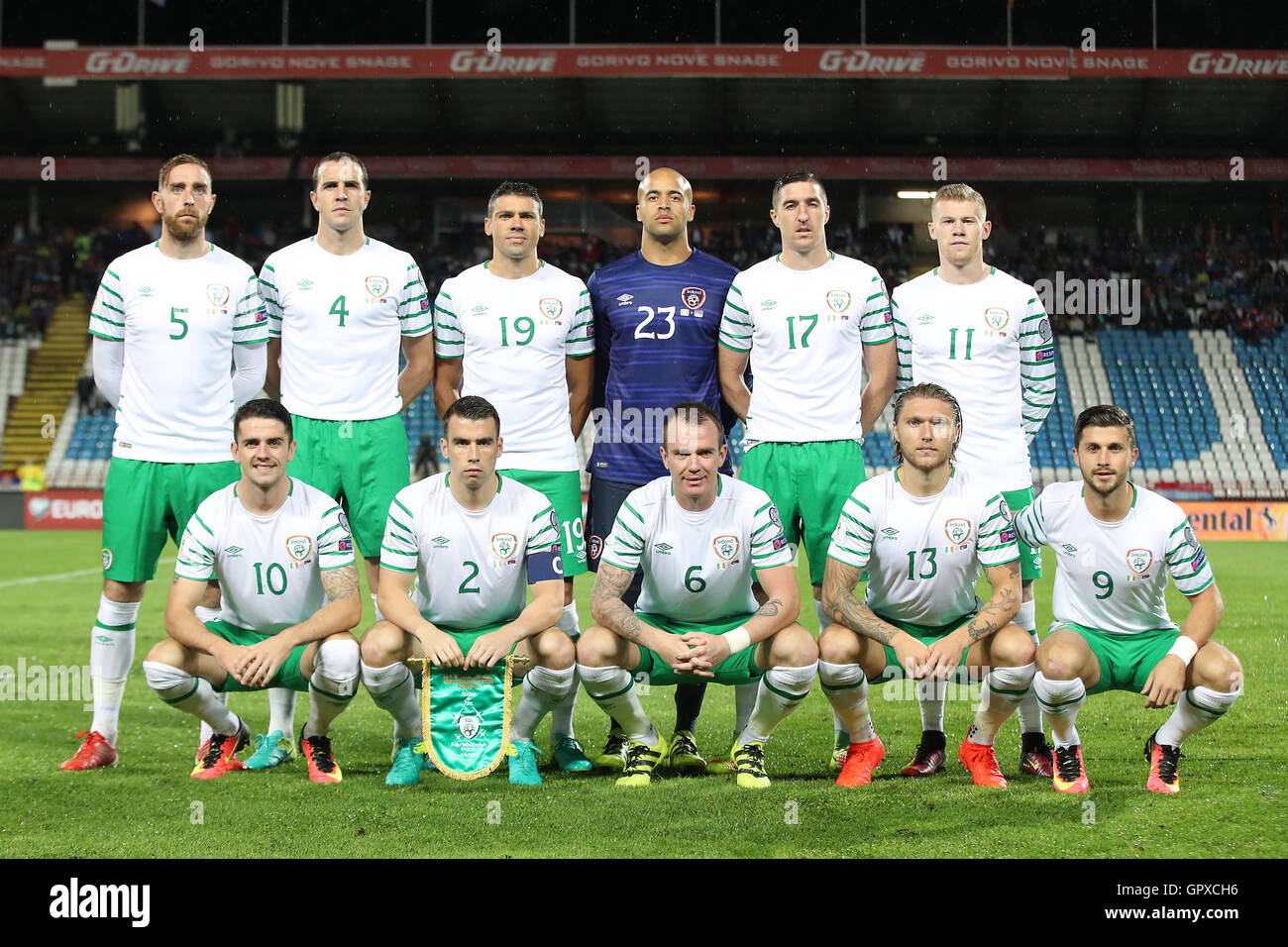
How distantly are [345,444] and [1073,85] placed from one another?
68.1ft

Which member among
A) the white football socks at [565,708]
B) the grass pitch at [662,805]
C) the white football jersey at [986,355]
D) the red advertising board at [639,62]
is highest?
the red advertising board at [639,62]

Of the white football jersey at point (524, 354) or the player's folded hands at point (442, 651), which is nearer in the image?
the player's folded hands at point (442, 651)

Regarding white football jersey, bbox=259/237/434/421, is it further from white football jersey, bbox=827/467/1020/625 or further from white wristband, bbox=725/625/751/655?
white football jersey, bbox=827/467/1020/625

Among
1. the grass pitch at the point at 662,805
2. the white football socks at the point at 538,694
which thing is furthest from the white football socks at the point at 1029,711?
the white football socks at the point at 538,694

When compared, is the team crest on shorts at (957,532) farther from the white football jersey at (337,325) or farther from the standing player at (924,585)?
the white football jersey at (337,325)

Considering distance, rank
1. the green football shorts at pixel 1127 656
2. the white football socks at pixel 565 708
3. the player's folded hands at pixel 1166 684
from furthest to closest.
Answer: the white football socks at pixel 565 708, the green football shorts at pixel 1127 656, the player's folded hands at pixel 1166 684

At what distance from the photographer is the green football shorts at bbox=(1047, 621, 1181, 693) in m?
4.47

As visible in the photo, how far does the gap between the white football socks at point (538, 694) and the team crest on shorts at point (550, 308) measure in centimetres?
146

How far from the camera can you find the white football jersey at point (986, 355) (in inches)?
200

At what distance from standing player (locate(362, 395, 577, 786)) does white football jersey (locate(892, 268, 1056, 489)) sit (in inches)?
66.0

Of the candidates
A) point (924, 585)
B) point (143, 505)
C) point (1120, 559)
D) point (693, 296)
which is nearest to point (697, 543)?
point (924, 585)

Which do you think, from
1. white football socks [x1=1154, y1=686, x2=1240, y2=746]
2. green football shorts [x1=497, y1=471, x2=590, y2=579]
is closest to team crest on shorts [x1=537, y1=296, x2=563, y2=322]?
green football shorts [x1=497, y1=471, x2=590, y2=579]

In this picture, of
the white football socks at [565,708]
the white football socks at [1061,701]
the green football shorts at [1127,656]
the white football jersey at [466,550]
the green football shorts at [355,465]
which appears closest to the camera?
the white football socks at [1061,701]

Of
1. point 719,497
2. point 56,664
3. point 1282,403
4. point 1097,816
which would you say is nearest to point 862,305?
point 719,497
